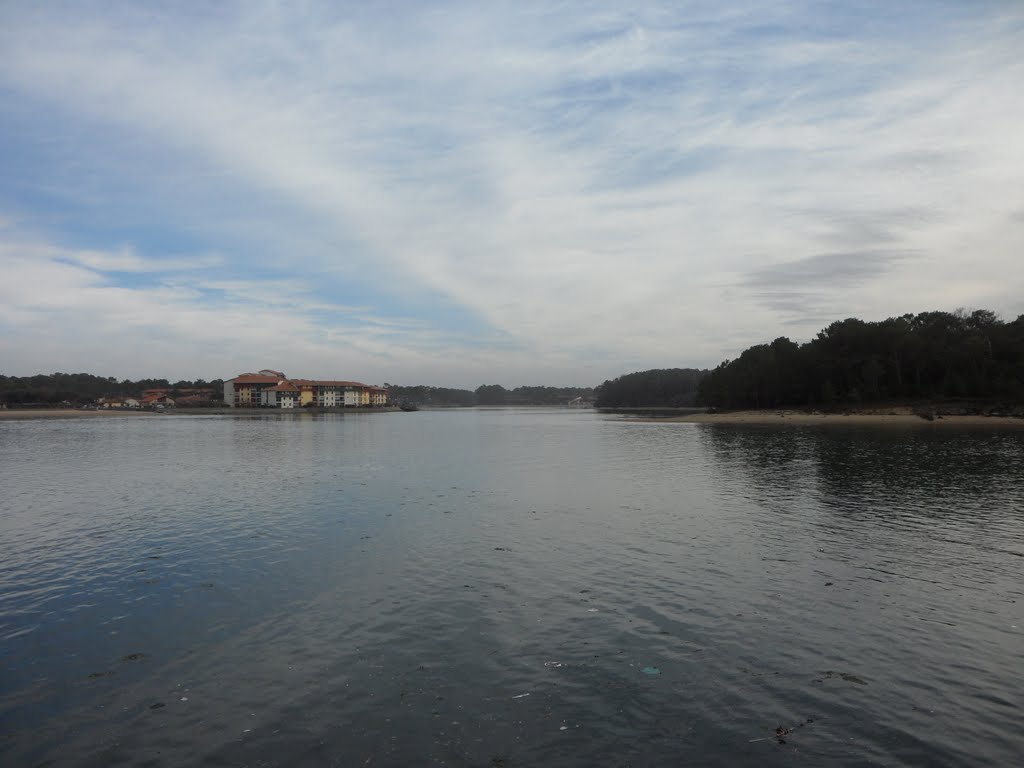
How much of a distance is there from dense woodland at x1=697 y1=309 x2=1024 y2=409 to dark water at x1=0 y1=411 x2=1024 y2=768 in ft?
301

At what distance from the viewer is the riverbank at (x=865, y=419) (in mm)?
86312

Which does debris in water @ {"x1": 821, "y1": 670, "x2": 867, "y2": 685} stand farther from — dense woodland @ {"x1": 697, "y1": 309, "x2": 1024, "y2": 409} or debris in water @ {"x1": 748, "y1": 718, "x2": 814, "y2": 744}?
dense woodland @ {"x1": 697, "y1": 309, "x2": 1024, "y2": 409}

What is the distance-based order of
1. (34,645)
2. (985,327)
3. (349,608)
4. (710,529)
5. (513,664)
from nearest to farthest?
(513,664), (34,645), (349,608), (710,529), (985,327)

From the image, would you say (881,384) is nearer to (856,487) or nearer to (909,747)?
(856,487)

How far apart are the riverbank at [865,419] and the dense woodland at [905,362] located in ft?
26.0

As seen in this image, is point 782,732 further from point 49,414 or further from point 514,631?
point 49,414

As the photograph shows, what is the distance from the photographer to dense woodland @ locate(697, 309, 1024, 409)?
100 m

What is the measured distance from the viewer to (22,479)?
3497cm

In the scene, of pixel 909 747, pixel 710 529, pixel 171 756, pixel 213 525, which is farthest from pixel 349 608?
pixel 710 529

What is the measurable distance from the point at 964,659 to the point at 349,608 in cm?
1214

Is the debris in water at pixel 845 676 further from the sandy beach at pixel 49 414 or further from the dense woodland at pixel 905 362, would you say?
the sandy beach at pixel 49 414

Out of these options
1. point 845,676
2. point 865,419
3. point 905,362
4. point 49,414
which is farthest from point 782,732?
point 49,414

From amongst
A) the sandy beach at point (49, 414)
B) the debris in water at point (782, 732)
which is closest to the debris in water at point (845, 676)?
the debris in water at point (782, 732)

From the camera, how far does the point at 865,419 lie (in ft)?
320
